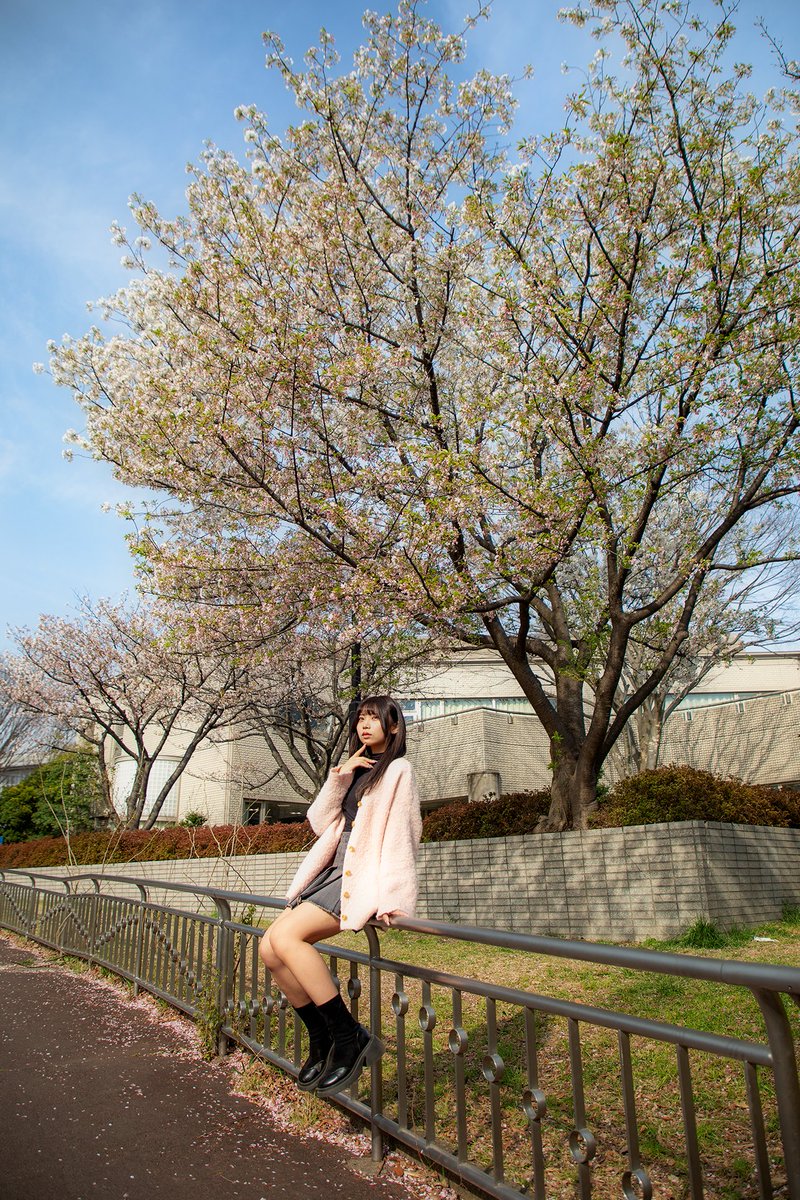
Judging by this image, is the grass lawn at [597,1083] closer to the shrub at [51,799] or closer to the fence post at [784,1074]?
the fence post at [784,1074]

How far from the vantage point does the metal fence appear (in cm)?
203

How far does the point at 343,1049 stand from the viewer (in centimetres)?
316

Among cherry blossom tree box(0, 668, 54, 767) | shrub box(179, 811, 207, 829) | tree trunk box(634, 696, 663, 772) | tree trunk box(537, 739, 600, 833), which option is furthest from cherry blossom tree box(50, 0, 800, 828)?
cherry blossom tree box(0, 668, 54, 767)

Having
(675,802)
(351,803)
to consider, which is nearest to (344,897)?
(351,803)

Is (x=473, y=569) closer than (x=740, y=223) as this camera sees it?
No

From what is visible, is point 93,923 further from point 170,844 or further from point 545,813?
point 170,844

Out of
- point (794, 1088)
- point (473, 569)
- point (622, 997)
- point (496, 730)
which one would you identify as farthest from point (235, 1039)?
point (496, 730)

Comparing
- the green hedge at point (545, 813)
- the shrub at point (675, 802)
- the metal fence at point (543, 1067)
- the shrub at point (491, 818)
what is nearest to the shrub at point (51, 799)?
the green hedge at point (545, 813)

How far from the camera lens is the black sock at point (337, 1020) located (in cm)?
315

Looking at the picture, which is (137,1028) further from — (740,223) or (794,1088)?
(740,223)

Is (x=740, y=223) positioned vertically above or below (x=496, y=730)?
above

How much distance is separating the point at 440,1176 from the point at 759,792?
354 inches

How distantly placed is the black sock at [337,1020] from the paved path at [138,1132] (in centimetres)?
51

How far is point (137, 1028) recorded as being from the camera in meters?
5.62
